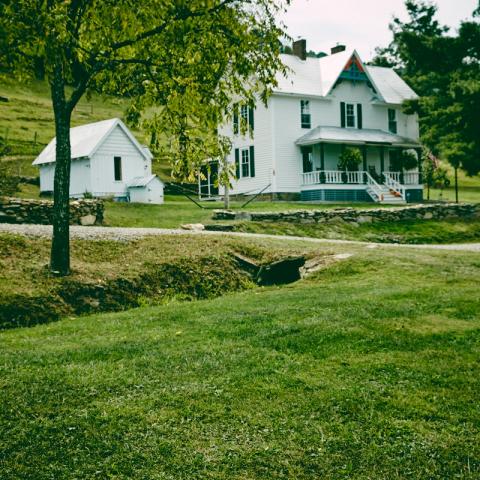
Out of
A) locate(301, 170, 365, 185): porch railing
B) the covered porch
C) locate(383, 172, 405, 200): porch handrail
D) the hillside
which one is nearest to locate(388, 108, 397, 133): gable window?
the covered porch

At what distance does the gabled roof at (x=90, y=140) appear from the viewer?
40875 mm

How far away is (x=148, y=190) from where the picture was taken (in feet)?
133

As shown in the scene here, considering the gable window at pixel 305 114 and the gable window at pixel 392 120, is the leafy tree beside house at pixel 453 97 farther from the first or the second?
the gable window at pixel 305 114

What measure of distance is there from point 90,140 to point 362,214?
69.9 feet

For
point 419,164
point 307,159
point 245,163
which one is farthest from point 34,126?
point 419,164

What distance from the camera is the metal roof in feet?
132

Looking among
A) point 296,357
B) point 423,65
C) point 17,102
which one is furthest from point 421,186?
point 17,102

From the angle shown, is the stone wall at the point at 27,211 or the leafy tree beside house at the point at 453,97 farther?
the leafy tree beside house at the point at 453,97

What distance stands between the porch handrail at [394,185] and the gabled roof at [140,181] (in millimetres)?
14816

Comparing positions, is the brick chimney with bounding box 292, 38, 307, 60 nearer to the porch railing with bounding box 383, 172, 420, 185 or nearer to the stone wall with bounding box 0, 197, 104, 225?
the porch railing with bounding box 383, 172, 420, 185

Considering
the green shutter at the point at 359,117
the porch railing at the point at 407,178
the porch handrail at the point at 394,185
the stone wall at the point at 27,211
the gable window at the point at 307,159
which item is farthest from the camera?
the porch railing at the point at 407,178

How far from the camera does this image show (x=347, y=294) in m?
11.3

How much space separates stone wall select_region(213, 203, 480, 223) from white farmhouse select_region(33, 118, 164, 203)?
16.1 meters

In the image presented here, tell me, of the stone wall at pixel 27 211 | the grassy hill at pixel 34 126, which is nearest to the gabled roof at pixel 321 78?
the grassy hill at pixel 34 126
